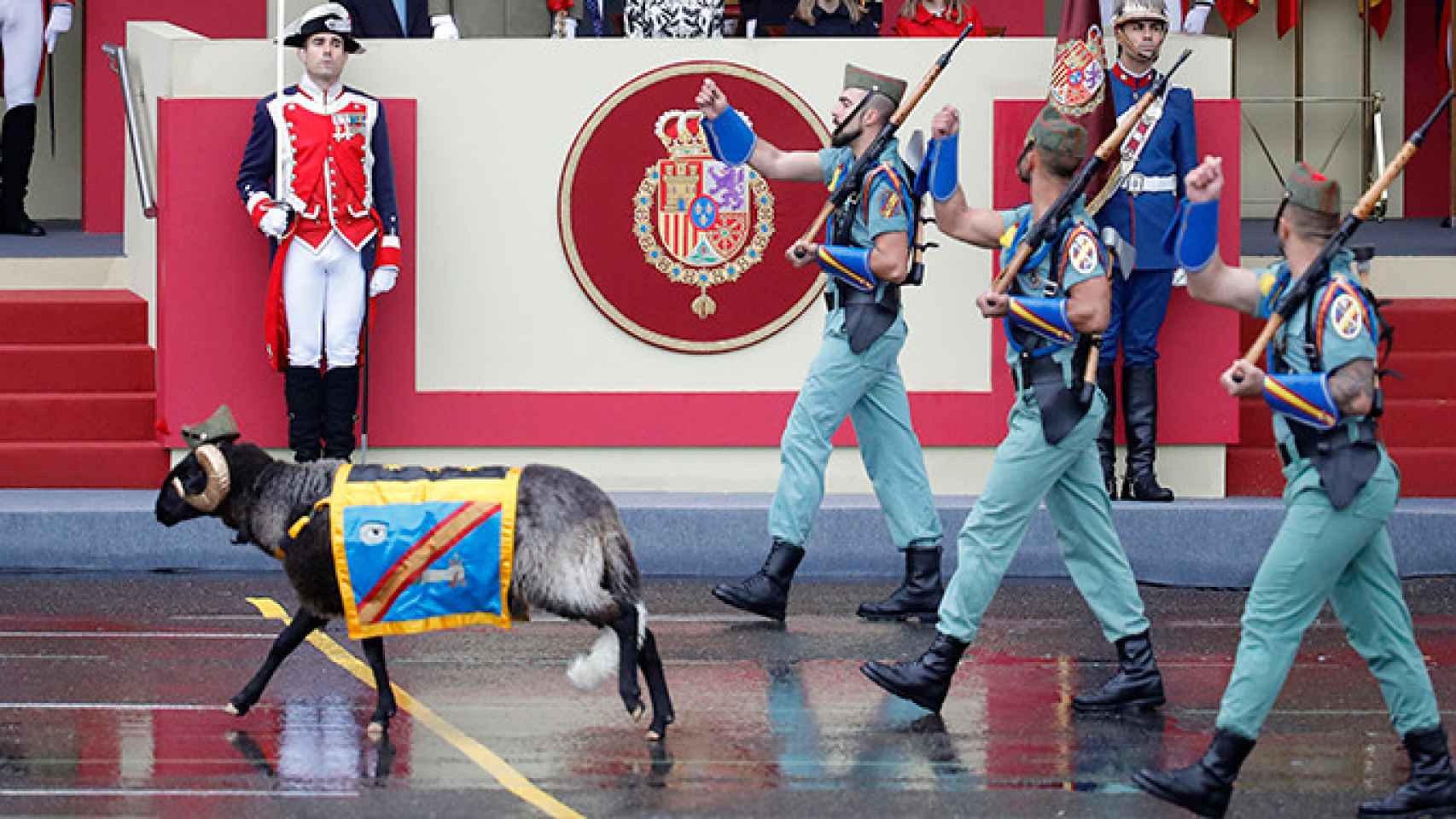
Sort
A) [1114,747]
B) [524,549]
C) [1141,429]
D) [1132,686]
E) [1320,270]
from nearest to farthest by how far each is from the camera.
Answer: [1320,270] → [524,549] → [1114,747] → [1132,686] → [1141,429]

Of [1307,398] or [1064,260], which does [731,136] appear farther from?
[1307,398]

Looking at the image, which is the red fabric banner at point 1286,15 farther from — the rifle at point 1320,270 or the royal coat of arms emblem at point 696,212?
the rifle at point 1320,270

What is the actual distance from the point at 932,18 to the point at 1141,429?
288 centimetres

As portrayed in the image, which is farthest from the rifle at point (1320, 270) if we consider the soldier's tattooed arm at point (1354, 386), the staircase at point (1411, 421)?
the staircase at point (1411, 421)

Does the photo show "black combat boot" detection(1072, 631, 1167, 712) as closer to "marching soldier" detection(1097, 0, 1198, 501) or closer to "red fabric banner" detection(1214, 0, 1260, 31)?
"marching soldier" detection(1097, 0, 1198, 501)

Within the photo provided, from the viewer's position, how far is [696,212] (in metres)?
13.2

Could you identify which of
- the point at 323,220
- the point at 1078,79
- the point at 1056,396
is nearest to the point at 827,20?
the point at 1078,79

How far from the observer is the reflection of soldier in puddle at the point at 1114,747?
26.1 feet

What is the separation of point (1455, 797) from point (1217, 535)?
4865 mm

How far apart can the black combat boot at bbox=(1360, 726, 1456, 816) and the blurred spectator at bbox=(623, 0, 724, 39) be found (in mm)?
7068

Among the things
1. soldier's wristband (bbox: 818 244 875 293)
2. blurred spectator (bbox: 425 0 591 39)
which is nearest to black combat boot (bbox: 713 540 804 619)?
soldier's wristband (bbox: 818 244 875 293)

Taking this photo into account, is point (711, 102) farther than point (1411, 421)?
No

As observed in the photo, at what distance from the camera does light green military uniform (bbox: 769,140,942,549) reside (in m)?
10.3

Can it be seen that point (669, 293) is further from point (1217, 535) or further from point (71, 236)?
point (71, 236)
